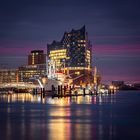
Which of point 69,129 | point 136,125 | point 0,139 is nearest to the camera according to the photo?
point 0,139

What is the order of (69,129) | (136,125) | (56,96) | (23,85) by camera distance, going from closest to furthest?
(69,129) < (136,125) < (56,96) < (23,85)

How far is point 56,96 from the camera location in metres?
144

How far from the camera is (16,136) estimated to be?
136 ft

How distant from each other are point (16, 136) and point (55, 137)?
3417 mm

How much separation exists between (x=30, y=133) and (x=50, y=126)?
6658 millimetres

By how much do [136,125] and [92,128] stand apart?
5.57m

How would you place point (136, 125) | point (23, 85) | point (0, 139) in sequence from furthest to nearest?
point (23, 85)
point (136, 125)
point (0, 139)

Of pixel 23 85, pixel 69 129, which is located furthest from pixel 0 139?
pixel 23 85

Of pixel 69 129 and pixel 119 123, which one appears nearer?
pixel 69 129

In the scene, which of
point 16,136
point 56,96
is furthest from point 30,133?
point 56,96

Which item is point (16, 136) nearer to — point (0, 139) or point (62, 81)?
point (0, 139)

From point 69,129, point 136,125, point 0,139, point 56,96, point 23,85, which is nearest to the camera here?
point 0,139

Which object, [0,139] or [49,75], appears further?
[49,75]

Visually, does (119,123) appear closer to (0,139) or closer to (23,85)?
(0,139)
